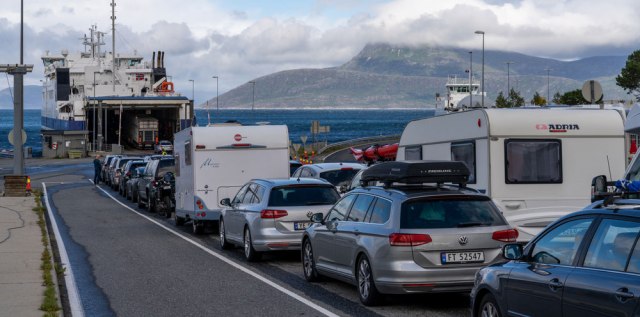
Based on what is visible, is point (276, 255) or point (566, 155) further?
point (276, 255)

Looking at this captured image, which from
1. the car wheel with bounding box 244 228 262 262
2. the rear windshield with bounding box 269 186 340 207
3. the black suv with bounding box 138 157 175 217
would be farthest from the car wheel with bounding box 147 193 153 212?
the rear windshield with bounding box 269 186 340 207

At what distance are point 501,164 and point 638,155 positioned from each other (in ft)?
9.51

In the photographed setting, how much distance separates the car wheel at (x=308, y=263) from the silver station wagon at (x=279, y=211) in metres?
1.93

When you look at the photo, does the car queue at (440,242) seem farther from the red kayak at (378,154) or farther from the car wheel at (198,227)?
the red kayak at (378,154)

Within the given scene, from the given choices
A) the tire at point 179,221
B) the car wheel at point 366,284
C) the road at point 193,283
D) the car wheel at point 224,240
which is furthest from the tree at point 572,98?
the car wheel at point 366,284

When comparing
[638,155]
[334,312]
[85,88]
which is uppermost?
[85,88]

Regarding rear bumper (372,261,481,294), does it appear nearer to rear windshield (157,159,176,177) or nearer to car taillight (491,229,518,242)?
car taillight (491,229,518,242)

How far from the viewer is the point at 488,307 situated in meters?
8.52

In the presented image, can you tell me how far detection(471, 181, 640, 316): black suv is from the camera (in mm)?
6465

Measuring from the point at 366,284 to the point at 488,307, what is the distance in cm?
294

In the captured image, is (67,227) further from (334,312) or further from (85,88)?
(85,88)

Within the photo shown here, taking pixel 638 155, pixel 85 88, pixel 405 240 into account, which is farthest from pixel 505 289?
pixel 85 88

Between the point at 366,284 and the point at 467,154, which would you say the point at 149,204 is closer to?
the point at 467,154

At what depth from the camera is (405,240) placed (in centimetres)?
1068
